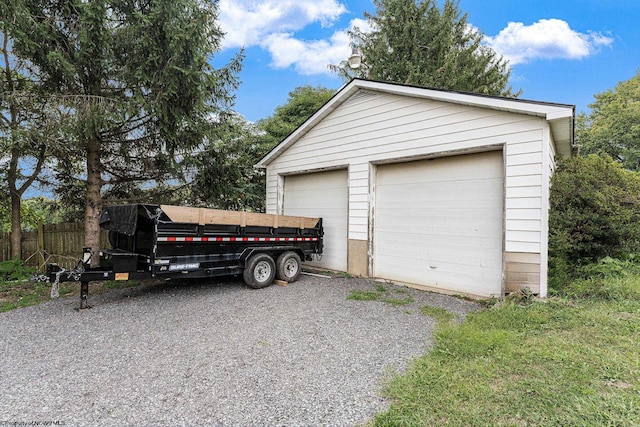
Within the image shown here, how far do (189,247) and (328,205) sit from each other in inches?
152

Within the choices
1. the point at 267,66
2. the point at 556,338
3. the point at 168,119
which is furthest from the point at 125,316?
the point at 267,66

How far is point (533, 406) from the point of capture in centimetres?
213

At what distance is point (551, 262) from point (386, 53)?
43.4ft

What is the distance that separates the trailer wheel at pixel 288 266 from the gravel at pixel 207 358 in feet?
3.16

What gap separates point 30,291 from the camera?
5773mm

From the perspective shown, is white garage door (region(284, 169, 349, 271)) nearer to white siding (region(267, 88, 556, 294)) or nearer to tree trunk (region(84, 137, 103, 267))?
white siding (region(267, 88, 556, 294))

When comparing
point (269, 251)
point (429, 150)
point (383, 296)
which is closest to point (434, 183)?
point (429, 150)

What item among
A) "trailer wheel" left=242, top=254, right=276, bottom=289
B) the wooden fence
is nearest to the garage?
"trailer wheel" left=242, top=254, right=276, bottom=289

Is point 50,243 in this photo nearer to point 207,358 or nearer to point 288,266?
point 288,266

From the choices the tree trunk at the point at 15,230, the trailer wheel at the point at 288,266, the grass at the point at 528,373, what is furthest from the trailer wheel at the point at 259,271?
the tree trunk at the point at 15,230

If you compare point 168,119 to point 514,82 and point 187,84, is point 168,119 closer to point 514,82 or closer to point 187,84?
point 187,84

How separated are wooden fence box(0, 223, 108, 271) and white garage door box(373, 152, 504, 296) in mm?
7560

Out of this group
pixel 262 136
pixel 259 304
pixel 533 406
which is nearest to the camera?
pixel 533 406

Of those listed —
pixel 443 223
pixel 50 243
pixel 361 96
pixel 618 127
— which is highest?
pixel 618 127
